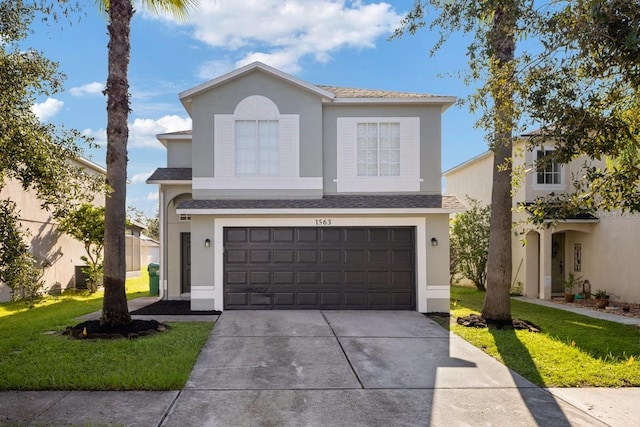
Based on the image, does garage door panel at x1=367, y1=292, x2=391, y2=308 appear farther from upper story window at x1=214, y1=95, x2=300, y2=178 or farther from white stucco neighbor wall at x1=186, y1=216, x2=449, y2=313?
upper story window at x1=214, y1=95, x2=300, y2=178

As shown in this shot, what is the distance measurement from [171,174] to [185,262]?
2.92 meters

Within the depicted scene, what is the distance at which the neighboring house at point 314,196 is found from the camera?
44.2ft

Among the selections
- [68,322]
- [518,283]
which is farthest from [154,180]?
[518,283]

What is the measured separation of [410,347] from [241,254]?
594 centimetres

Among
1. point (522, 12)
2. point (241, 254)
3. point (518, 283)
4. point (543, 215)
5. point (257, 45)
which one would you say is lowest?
point (518, 283)

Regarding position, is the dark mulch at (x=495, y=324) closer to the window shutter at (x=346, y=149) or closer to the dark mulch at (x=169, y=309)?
the window shutter at (x=346, y=149)

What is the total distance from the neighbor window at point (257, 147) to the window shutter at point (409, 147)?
354cm

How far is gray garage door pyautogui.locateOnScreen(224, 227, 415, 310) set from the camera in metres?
13.5

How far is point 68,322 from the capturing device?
37.6ft

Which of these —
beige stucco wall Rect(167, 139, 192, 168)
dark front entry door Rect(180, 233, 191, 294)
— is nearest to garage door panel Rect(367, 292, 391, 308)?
dark front entry door Rect(180, 233, 191, 294)

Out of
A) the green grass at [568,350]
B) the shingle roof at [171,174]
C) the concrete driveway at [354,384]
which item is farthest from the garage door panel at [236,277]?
the green grass at [568,350]

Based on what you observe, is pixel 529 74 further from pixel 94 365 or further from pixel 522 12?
pixel 94 365

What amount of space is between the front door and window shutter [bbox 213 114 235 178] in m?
13.7

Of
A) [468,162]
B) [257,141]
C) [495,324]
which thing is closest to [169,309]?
[257,141]
